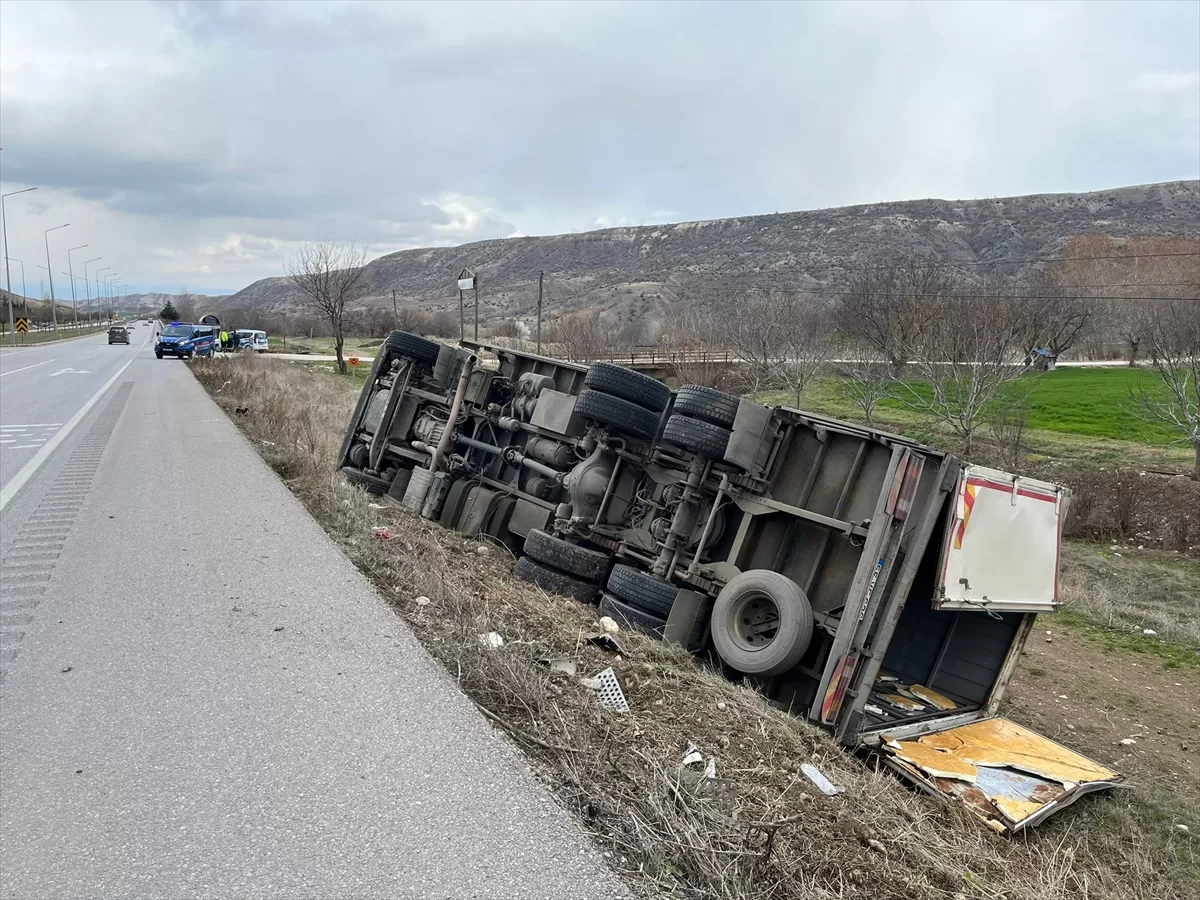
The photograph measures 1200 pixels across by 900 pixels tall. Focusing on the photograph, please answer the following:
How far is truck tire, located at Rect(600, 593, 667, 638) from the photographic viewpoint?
20.8ft

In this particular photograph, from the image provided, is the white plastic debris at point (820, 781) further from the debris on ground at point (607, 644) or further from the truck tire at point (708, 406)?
the truck tire at point (708, 406)

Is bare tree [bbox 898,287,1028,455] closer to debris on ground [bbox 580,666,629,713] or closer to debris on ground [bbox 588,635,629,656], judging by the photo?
debris on ground [bbox 588,635,629,656]

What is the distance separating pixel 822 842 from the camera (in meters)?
3.05

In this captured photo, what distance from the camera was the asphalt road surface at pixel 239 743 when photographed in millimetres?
2604

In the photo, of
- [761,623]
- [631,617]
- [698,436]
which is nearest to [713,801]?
[761,623]

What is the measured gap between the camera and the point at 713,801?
312cm

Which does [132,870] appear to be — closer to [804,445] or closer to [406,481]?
[804,445]

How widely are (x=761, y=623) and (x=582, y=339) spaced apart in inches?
1357

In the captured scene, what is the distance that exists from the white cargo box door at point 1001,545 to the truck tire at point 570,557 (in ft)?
8.78

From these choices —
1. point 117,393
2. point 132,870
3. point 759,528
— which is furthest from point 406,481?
point 117,393

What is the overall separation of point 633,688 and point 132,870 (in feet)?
7.86

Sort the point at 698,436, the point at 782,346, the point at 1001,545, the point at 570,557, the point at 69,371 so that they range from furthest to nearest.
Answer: the point at 782,346 → the point at 69,371 → the point at 570,557 → the point at 698,436 → the point at 1001,545

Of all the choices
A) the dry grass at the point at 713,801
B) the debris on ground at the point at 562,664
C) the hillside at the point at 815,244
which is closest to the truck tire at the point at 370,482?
the dry grass at the point at 713,801

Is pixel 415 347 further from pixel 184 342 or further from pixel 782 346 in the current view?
pixel 184 342
